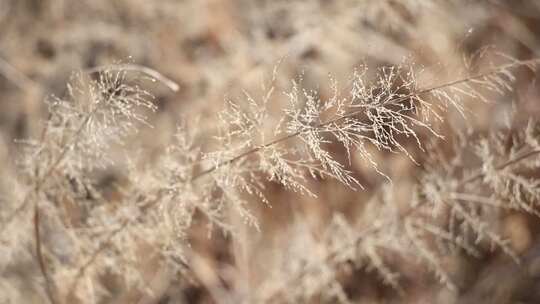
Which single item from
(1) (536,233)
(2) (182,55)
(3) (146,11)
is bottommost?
(1) (536,233)

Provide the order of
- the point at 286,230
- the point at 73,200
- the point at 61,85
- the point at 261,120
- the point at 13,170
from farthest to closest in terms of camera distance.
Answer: the point at 61,85 < the point at 286,230 < the point at 13,170 < the point at 73,200 < the point at 261,120

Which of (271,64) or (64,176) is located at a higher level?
(271,64)

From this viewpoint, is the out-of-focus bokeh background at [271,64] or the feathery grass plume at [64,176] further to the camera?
the out-of-focus bokeh background at [271,64]

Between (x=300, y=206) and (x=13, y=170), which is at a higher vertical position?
(x=13, y=170)

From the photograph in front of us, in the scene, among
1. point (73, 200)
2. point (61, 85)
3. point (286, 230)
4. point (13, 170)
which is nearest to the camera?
point (73, 200)

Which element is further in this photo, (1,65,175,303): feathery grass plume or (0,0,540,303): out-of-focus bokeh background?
(0,0,540,303): out-of-focus bokeh background

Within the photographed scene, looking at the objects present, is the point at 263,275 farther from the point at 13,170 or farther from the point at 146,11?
the point at 146,11

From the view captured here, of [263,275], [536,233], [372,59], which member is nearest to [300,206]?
[263,275]

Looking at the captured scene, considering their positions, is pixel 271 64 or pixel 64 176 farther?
pixel 271 64
